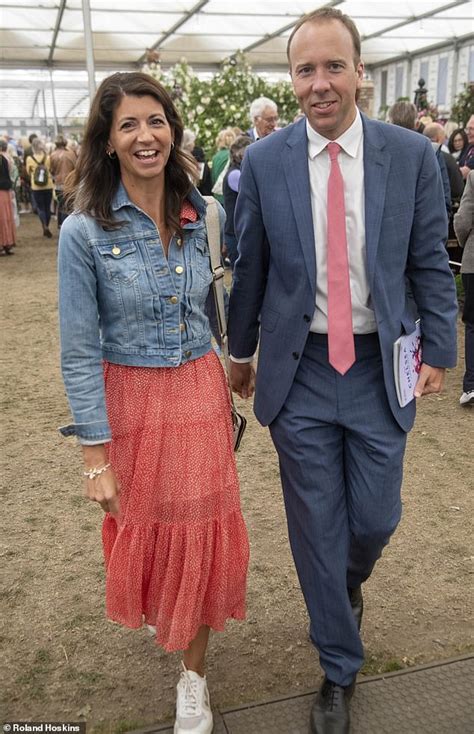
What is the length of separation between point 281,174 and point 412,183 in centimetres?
39

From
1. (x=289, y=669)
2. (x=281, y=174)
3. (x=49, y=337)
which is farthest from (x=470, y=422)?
(x=49, y=337)

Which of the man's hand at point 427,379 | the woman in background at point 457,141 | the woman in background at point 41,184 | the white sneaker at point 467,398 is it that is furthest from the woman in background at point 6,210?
the man's hand at point 427,379

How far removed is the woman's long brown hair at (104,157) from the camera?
6.78ft

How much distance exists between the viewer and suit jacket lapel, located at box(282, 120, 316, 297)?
218 cm

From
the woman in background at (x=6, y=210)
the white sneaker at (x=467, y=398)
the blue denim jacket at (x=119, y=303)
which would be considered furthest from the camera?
the woman in background at (x=6, y=210)

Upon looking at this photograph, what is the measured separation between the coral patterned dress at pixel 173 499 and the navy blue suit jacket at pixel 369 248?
0.28 metres

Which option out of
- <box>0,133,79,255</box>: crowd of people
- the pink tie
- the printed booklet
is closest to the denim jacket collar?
the pink tie

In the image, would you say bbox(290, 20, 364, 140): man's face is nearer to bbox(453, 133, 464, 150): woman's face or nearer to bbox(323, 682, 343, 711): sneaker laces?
bbox(323, 682, 343, 711): sneaker laces

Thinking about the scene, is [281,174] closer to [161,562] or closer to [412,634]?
[161,562]

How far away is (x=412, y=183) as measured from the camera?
7.25 feet

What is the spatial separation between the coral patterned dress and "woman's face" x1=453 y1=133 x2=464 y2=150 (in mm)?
8191

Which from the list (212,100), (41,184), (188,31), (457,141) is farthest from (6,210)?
(188,31)

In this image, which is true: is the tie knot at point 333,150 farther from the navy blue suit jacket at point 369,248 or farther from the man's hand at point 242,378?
the man's hand at point 242,378

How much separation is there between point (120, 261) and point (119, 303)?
0.12m
